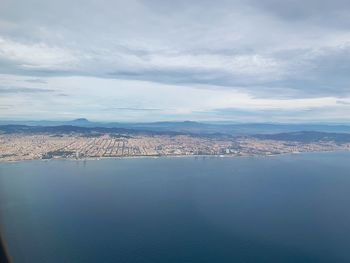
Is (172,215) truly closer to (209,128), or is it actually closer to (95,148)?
(95,148)

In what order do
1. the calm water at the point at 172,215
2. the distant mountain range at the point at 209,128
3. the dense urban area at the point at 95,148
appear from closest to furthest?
1. the calm water at the point at 172,215
2. the dense urban area at the point at 95,148
3. the distant mountain range at the point at 209,128

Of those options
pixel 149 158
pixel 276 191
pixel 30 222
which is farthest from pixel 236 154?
pixel 30 222

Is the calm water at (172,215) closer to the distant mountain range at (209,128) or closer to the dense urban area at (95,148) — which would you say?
the dense urban area at (95,148)

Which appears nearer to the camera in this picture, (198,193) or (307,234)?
(307,234)

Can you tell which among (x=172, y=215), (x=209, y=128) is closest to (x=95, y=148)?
(x=172, y=215)

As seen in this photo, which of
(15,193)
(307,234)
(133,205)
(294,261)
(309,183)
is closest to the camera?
(294,261)

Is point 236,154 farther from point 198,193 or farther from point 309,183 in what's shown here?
point 198,193

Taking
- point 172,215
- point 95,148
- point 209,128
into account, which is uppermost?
point 209,128

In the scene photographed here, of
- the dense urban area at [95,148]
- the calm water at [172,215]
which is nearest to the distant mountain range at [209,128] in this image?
the dense urban area at [95,148]
